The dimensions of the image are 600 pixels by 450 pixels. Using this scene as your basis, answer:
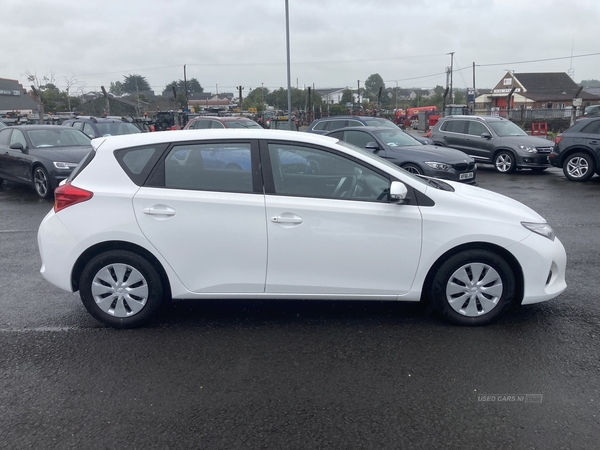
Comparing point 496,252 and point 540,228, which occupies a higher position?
point 540,228

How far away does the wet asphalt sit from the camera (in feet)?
10.2

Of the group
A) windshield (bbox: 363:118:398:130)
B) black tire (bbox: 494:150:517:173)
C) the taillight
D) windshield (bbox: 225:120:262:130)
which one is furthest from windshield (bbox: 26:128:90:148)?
black tire (bbox: 494:150:517:173)

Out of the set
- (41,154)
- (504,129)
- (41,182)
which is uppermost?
(504,129)

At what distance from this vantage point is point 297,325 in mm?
4633

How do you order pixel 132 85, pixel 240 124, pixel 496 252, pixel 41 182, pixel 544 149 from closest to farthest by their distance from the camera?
pixel 496 252 < pixel 41 182 < pixel 544 149 < pixel 240 124 < pixel 132 85

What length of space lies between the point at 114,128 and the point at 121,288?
14758 millimetres

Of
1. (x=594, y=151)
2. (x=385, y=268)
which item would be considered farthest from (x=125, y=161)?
(x=594, y=151)

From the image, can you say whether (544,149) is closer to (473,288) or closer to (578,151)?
(578,151)

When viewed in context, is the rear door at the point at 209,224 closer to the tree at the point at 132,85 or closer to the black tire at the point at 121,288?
the black tire at the point at 121,288

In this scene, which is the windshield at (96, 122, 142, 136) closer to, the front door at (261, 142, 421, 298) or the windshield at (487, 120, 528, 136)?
the windshield at (487, 120, 528, 136)

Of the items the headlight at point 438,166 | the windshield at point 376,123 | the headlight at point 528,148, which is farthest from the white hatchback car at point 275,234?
the windshield at point 376,123

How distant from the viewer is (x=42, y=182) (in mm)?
11445

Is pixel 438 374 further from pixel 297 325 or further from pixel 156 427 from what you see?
pixel 156 427

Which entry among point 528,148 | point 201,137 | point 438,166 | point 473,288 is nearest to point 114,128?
point 438,166
